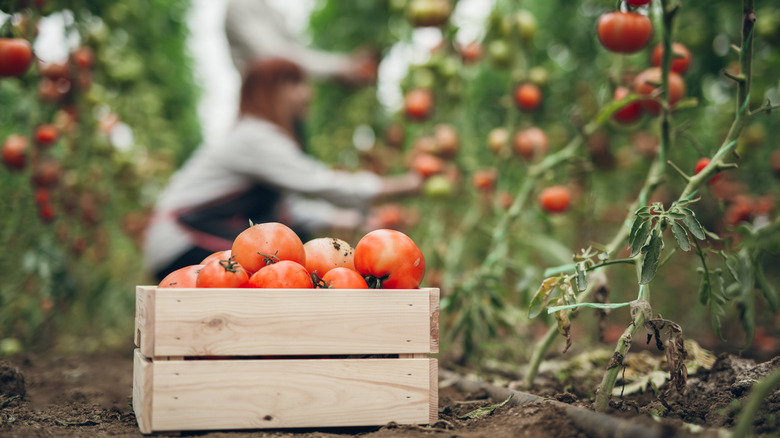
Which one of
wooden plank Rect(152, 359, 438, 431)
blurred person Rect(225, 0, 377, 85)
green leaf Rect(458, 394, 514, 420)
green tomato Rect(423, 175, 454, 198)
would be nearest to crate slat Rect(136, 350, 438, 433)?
wooden plank Rect(152, 359, 438, 431)

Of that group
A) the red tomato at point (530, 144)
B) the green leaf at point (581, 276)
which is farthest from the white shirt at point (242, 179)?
the green leaf at point (581, 276)

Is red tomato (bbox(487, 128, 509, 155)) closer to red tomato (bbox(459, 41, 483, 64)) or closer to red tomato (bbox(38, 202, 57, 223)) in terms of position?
red tomato (bbox(459, 41, 483, 64))

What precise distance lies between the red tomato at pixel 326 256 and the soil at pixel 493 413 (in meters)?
0.43

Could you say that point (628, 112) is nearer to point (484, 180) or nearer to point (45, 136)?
point (484, 180)

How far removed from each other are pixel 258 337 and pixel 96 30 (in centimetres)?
275

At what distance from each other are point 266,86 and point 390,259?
184cm

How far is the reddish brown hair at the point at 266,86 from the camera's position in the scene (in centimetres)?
304

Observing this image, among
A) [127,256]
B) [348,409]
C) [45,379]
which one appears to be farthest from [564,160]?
[127,256]

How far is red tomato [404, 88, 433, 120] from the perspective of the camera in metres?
3.22

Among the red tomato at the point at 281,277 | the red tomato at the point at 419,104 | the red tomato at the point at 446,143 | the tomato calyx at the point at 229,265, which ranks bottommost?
the red tomato at the point at 281,277

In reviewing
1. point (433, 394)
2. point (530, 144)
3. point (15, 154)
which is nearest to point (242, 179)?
point (15, 154)

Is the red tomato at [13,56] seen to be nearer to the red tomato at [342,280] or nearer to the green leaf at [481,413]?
the red tomato at [342,280]

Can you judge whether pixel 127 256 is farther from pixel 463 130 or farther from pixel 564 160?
pixel 564 160

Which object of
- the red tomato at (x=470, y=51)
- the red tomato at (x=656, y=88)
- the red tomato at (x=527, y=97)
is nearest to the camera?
the red tomato at (x=656, y=88)
